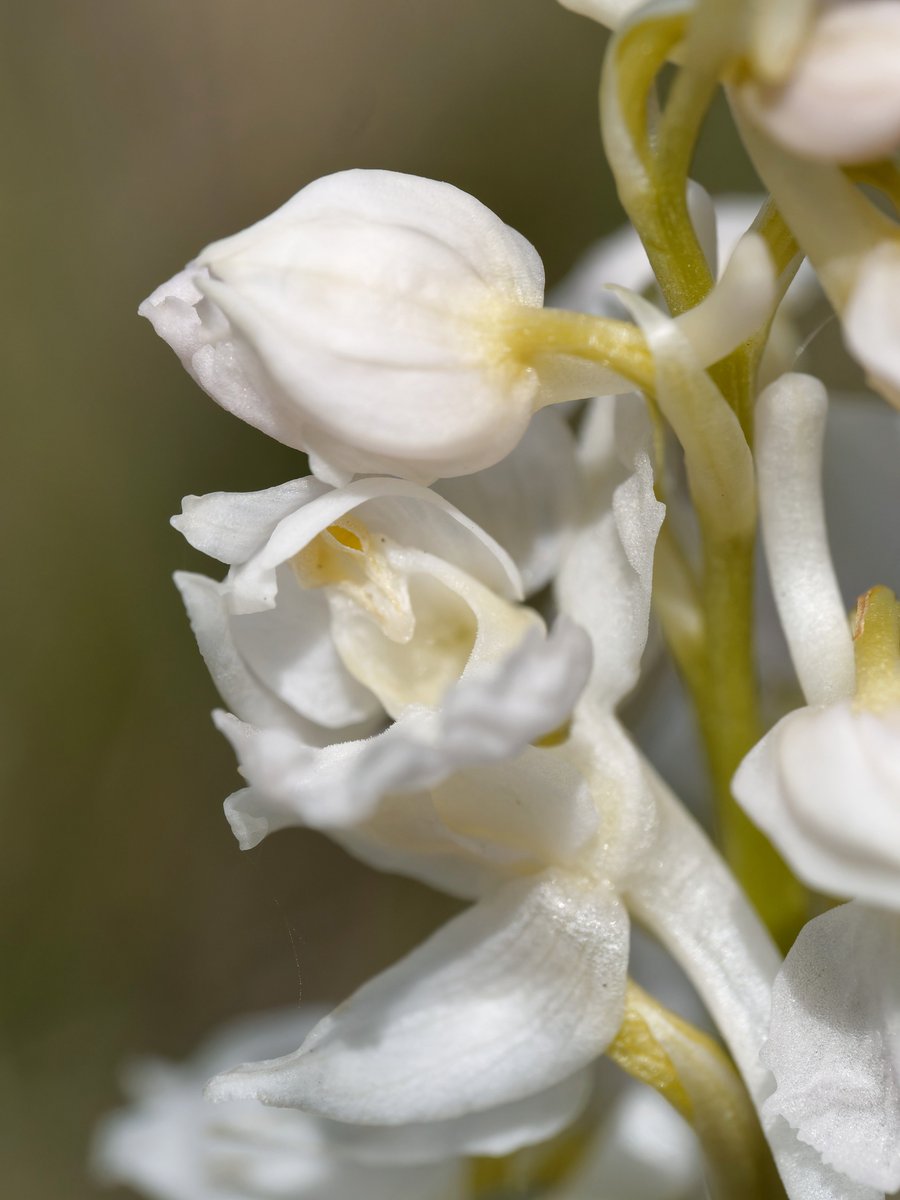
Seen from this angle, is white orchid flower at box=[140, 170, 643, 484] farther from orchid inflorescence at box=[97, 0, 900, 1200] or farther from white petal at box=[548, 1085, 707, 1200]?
white petal at box=[548, 1085, 707, 1200]

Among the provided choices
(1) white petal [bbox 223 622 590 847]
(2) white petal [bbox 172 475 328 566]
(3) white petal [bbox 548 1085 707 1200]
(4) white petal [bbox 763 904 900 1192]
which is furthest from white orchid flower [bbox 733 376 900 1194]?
(3) white petal [bbox 548 1085 707 1200]

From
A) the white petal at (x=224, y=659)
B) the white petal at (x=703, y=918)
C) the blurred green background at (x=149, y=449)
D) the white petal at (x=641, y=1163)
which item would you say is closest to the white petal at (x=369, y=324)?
the white petal at (x=224, y=659)

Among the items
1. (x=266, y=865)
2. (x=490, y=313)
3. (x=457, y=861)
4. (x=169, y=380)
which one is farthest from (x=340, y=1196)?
(x=169, y=380)

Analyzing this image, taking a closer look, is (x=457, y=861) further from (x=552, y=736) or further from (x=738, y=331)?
(x=738, y=331)

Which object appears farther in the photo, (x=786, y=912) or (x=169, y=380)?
(x=169, y=380)

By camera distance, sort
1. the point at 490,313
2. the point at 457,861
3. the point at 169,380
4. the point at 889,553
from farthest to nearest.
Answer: the point at 169,380 → the point at 889,553 → the point at 457,861 → the point at 490,313

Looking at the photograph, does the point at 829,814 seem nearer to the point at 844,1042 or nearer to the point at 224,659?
the point at 844,1042

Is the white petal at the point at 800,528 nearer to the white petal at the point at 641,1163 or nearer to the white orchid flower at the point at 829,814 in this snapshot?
the white orchid flower at the point at 829,814
